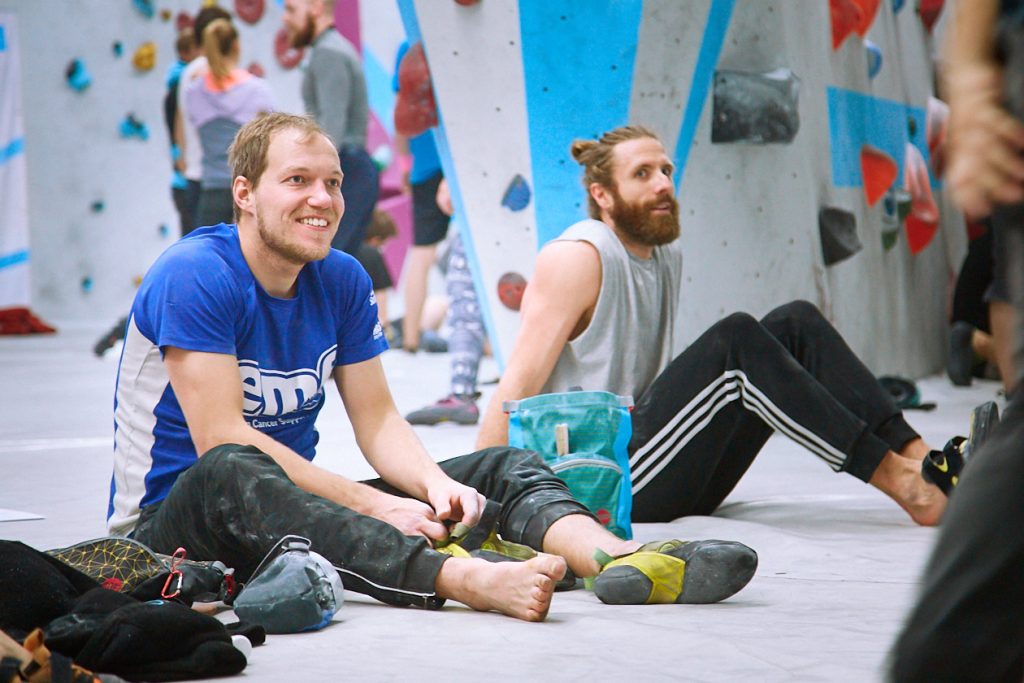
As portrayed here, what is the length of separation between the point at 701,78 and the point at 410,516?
3220 mm

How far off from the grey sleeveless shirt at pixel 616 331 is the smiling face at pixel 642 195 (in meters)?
0.07

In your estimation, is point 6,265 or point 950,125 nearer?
point 950,125

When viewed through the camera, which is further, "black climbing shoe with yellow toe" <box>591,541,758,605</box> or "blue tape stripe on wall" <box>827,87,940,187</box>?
"blue tape stripe on wall" <box>827,87,940,187</box>

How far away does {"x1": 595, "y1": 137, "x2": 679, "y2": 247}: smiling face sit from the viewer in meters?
3.72

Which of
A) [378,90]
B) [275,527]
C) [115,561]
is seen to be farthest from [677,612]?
[378,90]

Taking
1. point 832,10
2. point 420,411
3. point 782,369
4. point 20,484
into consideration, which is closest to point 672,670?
point 782,369

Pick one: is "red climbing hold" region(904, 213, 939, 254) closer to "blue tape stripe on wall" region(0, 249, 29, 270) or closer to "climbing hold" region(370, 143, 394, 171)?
"climbing hold" region(370, 143, 394, 171)

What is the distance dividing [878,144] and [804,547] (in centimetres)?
432

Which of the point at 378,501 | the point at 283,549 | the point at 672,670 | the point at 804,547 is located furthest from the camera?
the point at 804,547

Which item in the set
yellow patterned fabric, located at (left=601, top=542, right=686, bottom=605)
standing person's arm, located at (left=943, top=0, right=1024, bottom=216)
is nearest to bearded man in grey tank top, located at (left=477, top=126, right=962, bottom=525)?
yellow patterned fabric, located at (left=601, top=542, right=686, bottom=605)

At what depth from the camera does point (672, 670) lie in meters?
2.17

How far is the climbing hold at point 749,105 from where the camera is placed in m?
5.54

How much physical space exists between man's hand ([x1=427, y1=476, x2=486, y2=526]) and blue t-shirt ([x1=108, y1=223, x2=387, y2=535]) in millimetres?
379

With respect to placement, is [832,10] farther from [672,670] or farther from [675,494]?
[672,670]
